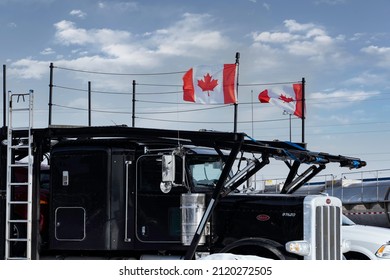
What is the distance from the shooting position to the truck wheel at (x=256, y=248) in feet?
25.1

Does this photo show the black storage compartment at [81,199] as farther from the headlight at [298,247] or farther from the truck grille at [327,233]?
the truck grille at [327,233]

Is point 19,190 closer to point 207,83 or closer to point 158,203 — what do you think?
point 158,203

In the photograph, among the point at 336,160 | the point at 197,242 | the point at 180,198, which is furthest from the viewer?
the point at 336,160

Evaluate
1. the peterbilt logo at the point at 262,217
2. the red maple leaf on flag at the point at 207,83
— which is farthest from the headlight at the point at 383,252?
the red maple leaf on flag at the point at 207,83

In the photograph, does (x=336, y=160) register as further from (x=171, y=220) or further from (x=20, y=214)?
(x=20, y=214)

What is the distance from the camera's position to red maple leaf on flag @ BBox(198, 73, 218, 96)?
18.5 metres

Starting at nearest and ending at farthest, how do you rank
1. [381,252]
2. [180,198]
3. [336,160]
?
[180,198] → [336,160] → [381,252]

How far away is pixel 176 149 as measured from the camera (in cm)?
816

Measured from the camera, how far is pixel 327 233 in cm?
812

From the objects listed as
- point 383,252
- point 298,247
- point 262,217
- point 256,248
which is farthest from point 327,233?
point 383,252

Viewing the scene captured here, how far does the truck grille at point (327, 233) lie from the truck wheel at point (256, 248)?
57 centimetres
